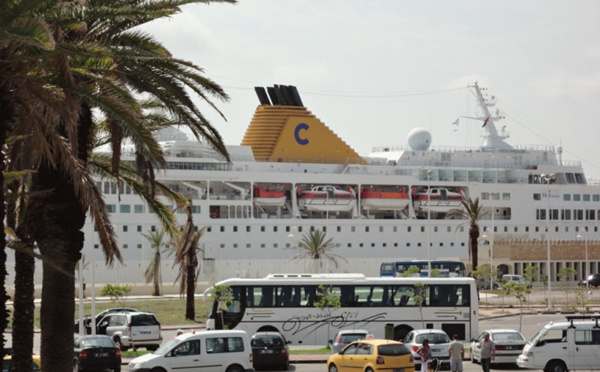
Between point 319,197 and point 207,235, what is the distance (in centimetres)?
864

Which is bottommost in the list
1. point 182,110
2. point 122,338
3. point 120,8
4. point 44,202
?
point 122,338

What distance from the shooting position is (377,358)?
19609mm

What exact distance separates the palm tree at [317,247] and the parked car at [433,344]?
34046 millimetres

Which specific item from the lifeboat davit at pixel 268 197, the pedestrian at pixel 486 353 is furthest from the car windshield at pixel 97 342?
the lifeboat davit at pixel 268 197

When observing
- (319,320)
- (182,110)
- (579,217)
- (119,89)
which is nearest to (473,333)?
(319,320)

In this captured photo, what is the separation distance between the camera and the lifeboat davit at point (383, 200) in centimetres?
6662

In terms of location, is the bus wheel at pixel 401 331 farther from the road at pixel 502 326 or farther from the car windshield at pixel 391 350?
the car windshield at pixel 391 350

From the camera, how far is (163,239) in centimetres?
5831

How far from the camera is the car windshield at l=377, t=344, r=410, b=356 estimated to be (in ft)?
64.6

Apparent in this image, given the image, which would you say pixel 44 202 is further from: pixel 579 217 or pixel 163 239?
pixel 579 217

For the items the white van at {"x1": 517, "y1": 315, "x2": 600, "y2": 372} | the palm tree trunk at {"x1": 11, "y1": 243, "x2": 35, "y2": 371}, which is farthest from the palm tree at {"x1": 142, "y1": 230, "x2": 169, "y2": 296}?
the palm tree trunk at {"x1": 11, "y1": 243, "x2": 35, "y2": 371}

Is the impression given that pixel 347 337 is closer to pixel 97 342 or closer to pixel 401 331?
pixel 401 331

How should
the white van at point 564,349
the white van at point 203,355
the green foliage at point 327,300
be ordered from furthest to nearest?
1. the green foliage at point 327,300
2. the white van at point 564,349
3. the white van at point 203,355

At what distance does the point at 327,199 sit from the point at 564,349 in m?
44.7
